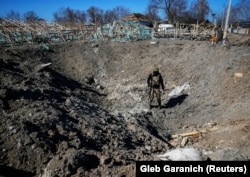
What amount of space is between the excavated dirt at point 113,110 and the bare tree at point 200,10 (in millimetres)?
45106

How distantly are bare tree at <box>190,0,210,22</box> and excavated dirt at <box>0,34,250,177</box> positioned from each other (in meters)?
45.1

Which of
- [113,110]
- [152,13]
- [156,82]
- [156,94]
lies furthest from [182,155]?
[152,13]

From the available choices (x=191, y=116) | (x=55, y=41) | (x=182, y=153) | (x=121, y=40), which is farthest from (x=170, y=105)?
(x=55, y=41)

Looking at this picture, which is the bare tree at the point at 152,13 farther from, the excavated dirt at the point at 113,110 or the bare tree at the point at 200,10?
the excavated dirt at the point at 113,110

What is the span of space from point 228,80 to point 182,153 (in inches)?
247

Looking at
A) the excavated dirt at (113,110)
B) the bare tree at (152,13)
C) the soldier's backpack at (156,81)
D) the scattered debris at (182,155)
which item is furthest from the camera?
the bare tree at (152,13)

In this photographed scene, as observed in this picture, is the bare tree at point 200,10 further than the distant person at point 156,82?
Yes

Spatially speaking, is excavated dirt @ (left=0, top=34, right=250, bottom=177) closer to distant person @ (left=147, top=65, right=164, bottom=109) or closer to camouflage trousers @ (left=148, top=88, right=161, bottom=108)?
camouflage trousers @ (left=148, top=88, right=161, bottom=108)

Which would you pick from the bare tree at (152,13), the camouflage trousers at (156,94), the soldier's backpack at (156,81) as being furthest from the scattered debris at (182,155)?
the bare tree at (152,13)

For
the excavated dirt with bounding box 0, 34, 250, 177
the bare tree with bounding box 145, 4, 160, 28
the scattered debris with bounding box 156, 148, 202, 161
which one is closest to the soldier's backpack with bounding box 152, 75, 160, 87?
the excavated dirt with bounding box 0, 34, 250, 177

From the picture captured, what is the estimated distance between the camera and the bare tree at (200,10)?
5769cm

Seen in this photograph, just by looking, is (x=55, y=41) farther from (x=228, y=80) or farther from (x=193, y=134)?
(x=193, y=134)

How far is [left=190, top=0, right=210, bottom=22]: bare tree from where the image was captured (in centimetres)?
5769

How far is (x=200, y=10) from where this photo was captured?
58031 millimetres
